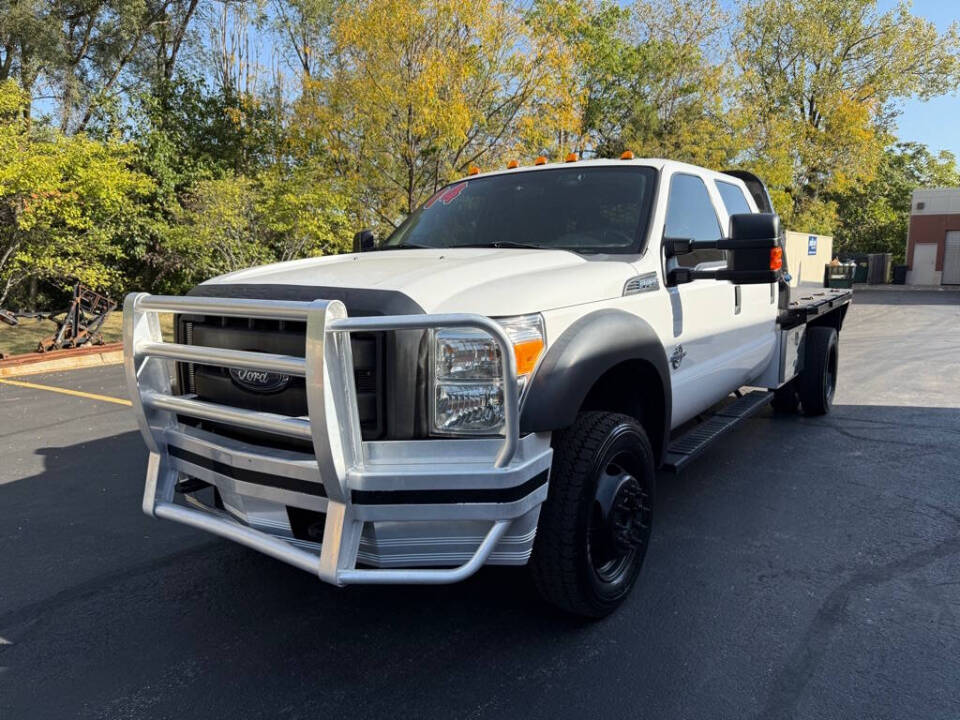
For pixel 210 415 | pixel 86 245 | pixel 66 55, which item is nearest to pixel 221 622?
pixel 210 415

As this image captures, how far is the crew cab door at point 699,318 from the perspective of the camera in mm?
3701

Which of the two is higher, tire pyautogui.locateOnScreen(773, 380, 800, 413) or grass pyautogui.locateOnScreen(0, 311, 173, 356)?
tire pyautogui.locateOnScreen(773, 380, 800, 413)

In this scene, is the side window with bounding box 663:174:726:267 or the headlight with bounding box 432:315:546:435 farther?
the side window with bounding box 663:174:726:267

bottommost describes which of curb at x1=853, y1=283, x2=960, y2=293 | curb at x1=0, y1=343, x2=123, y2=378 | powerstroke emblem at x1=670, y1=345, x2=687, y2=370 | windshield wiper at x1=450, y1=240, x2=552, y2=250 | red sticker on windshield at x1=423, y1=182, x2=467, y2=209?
curb at x1=853, y1=283, x2=960, y2=293

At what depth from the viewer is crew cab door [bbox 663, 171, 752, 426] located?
12.1 feet

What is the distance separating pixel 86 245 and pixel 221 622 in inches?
424

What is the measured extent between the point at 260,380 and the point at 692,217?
271cm

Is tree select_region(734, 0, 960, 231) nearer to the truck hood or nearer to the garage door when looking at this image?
the garage door

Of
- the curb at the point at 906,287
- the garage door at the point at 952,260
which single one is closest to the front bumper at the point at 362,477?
the curb at the point at 906,287

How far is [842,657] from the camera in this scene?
2711 millimetres

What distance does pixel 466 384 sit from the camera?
94.5 inches

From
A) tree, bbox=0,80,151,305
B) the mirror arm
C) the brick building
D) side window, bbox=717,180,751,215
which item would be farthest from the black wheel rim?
the brick building

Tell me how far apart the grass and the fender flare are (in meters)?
9.77

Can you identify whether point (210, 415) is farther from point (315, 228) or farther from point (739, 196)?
point (315, 228)
